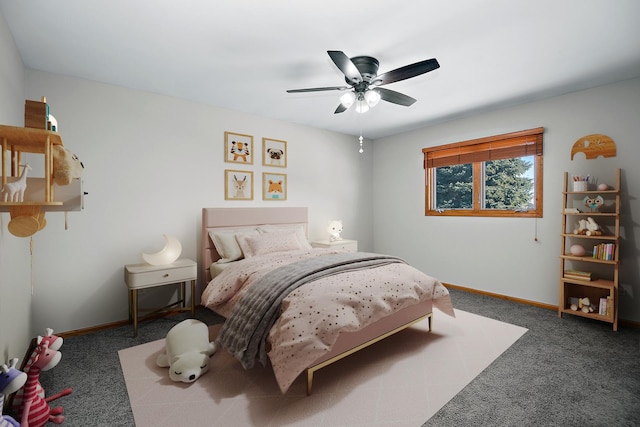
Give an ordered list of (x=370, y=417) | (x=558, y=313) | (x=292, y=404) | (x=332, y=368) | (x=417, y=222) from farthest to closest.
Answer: (x=417, y=222)
(x=558, y=313)
(x=332, y=368)
(x=292, y=404)
(x=370, y=417)

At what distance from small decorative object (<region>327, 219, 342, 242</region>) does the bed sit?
4.21 ft

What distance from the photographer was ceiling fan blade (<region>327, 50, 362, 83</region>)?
2043 millimetres

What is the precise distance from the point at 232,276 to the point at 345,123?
2.87 metres

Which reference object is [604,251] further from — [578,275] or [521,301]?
[521,301]

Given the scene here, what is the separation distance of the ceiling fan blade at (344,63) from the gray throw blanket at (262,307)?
1.55 metres

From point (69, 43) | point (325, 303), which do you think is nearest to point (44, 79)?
point (69, 43)

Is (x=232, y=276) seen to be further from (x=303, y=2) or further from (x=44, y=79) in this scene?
(x=44, y=79)

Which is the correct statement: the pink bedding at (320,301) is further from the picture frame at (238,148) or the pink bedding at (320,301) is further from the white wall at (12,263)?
the picture frame at (238,148)

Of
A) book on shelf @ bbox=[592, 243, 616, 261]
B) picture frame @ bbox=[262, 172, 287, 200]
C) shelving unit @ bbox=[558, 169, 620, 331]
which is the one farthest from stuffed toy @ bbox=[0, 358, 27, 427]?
book on shelf @ bbox=[592, 243, 616, 261]

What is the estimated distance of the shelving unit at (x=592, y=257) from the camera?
3012 mm

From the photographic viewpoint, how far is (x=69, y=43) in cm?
238

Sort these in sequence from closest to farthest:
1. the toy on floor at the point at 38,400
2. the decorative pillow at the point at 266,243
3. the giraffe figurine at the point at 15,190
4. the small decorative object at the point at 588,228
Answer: the giraffe figurine at the point at 15,190, the toy on floor at the point at 38,400, the small decorative object at the point at 588,228, the decorative pillow at the point at 266,243

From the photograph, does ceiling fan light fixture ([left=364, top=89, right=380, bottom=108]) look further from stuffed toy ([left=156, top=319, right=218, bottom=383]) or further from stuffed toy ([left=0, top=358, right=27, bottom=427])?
stuffed toy ([left=0, top=358, right=27, bottom=427])

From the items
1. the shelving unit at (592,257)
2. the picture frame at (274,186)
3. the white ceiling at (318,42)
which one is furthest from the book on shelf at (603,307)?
the picture frame at (274,186)
